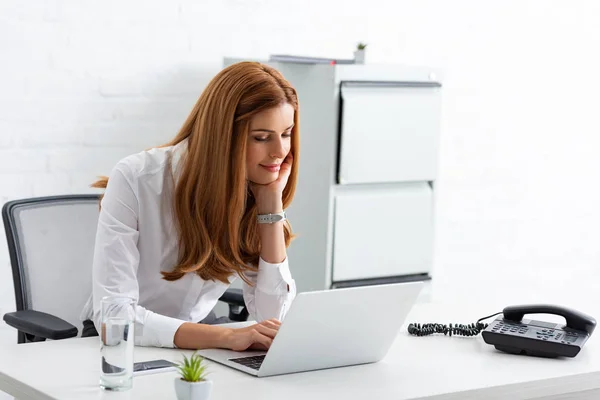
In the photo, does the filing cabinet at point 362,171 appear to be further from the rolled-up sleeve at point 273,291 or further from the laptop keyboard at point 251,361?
the laptop keyboard at point 251,361

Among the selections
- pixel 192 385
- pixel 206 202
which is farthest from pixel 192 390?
pixel 206 202

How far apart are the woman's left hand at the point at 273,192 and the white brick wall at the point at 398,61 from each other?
1.26 m

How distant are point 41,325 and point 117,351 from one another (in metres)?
0.63

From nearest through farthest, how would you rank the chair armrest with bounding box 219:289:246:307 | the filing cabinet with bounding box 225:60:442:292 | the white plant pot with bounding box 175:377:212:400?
the white plant pot with bounding box 175:377:212:400, the chair armrest with bounding box 219:289:246:307, the filing cabinet with bounding box 225:60:442:292

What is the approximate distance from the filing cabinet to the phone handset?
1.35 m

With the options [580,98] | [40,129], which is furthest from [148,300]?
[580,98]

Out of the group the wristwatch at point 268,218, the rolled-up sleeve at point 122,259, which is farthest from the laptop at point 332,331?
the wristwatch at point 268,218

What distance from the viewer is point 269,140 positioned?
2.08 m

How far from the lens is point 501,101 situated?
4504mm

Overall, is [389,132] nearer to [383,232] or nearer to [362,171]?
[362,171]

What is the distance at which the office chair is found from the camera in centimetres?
236

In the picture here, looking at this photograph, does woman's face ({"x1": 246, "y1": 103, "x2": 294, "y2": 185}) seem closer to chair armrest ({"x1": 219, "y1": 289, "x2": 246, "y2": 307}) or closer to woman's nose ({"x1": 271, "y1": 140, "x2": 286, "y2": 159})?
woman's nose ({"x1": 271, "y1": 140, "x2": 286, "y2": 159})

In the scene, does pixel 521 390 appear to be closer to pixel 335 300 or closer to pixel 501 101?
pixel 335 300

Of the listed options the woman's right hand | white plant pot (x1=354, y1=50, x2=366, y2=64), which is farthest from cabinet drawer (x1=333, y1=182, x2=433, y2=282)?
the woman's right hand
